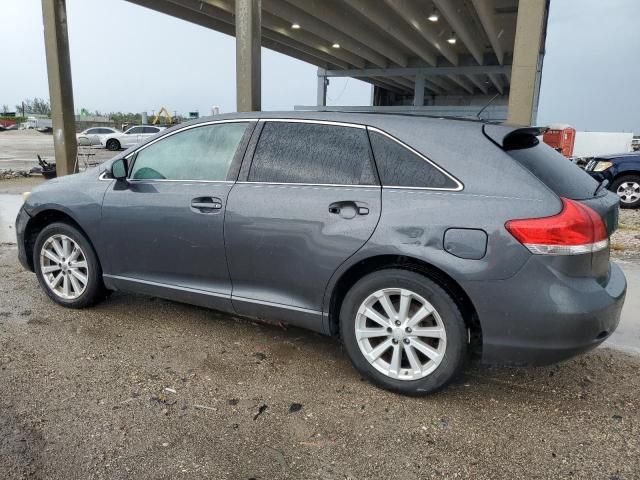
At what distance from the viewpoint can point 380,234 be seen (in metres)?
2.70

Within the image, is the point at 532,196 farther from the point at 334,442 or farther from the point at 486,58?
the point at 486,58

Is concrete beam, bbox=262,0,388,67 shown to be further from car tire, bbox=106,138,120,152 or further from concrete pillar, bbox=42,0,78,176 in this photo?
car tire, bbox=106,138,120,152

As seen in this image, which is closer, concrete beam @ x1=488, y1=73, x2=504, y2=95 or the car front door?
the car front door

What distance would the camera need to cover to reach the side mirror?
11.7 feet

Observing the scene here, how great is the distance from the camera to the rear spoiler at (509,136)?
8.76ft

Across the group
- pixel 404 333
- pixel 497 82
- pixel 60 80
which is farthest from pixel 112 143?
pixel 404 333

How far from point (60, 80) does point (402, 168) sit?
401 inches

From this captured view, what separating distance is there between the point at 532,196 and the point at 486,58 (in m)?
26.4

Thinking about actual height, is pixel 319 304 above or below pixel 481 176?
below

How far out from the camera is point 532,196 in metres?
2.46

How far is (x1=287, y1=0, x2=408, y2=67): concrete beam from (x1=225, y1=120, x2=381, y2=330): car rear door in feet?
43.5

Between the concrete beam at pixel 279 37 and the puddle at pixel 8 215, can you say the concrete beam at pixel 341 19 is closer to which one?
the concrete beam at pixel 279 37

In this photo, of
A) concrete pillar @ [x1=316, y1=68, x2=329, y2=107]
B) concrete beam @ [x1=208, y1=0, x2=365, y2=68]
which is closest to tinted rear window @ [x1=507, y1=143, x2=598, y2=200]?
concrete beam @ [x1=208, y1=0, x2=365, y2=68]

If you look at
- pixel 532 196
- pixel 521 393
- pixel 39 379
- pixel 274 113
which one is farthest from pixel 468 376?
pixel 39 379
